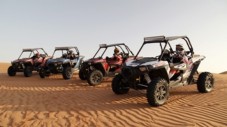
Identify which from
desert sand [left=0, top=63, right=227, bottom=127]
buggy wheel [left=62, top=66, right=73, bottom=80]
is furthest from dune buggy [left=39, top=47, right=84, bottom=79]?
desert sand [left=0, top=63, right=227, bottom=127]

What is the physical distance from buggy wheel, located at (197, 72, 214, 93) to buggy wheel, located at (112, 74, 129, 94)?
2311 mm

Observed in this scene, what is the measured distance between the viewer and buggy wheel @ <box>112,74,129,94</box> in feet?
29.5

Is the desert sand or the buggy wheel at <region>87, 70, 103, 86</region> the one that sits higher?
the buggy wheel at <region>87, 70, 103, 86</region>

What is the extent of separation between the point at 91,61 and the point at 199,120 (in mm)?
7167

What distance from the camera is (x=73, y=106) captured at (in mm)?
7711

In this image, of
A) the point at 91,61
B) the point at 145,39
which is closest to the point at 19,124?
the point at 145,39

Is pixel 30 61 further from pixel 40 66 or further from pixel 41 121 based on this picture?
pixel 41 121

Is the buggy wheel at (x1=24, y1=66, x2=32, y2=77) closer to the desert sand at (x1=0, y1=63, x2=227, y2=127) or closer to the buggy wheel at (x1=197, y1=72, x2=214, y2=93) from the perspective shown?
the desert sand at (x1=0, y1=63, x2=227, y2=127)

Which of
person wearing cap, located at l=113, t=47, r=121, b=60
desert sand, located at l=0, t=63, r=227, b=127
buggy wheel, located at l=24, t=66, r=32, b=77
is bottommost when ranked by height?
desert sand, located at l=0, t=63, r=227, b=127

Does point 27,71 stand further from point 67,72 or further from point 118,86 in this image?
point 118,86

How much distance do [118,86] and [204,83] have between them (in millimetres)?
2670

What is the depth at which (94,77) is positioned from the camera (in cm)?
1202

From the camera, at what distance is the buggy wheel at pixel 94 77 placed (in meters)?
11.8

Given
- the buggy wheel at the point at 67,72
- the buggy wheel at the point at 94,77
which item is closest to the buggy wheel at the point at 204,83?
the buggy wheel at the point at 94,77
